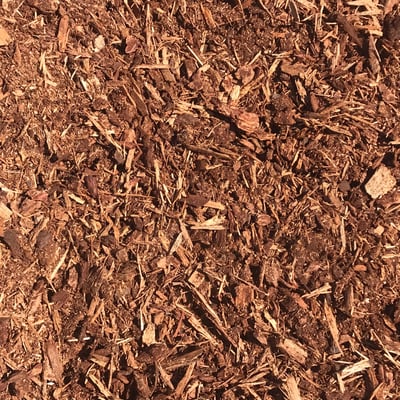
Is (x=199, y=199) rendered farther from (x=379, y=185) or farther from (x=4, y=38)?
(x=4, y=38)

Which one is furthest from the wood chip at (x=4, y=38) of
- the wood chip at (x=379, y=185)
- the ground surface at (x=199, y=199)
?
the wood chip at (x=379, y=185)

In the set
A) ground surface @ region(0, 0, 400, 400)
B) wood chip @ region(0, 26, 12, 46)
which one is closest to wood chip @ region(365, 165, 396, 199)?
ground surface @ region(0, 0, 400, 400)

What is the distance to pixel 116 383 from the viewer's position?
2.12 metres

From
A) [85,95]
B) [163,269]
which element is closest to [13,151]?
[85,95]

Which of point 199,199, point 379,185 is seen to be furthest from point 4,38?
point 379,185

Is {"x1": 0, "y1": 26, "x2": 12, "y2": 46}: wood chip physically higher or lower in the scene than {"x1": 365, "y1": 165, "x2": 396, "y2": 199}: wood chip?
higher

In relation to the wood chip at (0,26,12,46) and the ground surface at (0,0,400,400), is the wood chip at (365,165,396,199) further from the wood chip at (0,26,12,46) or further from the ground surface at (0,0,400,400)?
the wood chip at (0,26,12,46)

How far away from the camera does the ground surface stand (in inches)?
83.8

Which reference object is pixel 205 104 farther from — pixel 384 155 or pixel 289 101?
pixel 384 155

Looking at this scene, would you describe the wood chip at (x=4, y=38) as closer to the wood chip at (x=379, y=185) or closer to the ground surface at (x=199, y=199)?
the ground surface at (x=199, y=199)

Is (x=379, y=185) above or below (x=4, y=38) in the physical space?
below

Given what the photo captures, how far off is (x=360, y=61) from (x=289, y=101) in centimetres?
35

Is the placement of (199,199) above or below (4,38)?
below

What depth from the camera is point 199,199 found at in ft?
7.11
